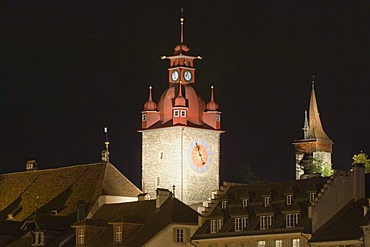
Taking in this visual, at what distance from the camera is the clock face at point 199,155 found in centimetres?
15538

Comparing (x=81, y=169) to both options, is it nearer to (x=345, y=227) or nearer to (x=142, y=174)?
(x=142, y=174)

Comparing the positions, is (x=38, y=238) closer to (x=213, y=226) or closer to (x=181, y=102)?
(x=213, y=226)

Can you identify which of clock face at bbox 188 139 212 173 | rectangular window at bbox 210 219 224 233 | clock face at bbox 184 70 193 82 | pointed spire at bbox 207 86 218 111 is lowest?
rectangular window at bbox 210 219 224 233

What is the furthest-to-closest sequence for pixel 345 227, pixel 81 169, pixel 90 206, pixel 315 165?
pixel 315 165 < pixel 81 169 < pixel 90 206 < pixel 345 227

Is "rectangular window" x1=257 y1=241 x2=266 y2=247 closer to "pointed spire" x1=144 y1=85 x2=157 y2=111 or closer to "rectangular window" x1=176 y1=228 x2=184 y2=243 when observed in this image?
"rectangular window" x1=176 y1=228 x2=184 y2=243

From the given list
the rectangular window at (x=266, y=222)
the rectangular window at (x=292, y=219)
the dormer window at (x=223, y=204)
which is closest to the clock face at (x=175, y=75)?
the dormer window at (x=223, y=204)

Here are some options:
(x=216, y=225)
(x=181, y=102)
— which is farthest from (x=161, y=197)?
(x=181, y=102)

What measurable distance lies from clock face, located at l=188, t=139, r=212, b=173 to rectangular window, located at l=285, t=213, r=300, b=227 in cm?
3488

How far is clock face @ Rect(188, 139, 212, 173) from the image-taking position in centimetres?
15538

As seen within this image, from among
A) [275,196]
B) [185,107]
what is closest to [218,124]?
[185,107]

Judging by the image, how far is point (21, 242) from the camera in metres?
142

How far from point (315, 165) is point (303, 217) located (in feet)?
260

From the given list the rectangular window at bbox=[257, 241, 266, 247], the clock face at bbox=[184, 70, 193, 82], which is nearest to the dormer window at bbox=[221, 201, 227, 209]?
the rectangular window at bbox=[257, 241, 266, 247]

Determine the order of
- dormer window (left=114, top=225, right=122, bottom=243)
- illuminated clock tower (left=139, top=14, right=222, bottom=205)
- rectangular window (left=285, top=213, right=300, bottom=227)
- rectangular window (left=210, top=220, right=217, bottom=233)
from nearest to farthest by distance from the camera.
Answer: rectangular window (left=285, top=213, right=300, bottom=227), rectangular window (left=210, top=220, right=217, bottom=233), dormer window (left=114, top=225, right=122, bottom=243), illuminated clock tower (left=139, top=14, right=222, bottom=205)
